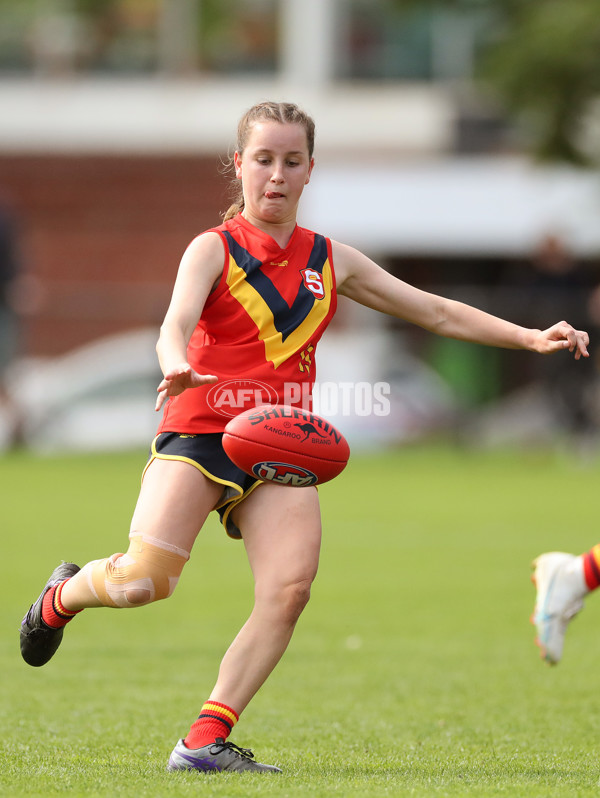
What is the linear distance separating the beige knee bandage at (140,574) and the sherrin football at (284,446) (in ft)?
1.11

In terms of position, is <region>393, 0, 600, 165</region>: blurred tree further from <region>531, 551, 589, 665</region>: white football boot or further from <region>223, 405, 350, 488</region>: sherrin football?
<region>223, 405, 350, 488</region>: sherrin football

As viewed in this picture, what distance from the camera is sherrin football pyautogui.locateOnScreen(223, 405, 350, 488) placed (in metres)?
3.95

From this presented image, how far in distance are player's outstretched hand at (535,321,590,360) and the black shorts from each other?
93cm

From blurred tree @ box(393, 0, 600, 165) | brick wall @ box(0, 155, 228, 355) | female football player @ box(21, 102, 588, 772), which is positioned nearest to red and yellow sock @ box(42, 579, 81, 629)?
female football player @ box(21, 102, 588, 772)

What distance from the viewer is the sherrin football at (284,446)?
13.0ft

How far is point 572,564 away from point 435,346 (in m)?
12.9

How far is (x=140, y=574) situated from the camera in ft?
13.4

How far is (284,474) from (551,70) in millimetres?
11355

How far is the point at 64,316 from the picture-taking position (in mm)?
19016

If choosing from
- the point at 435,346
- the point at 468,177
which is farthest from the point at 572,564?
the point at 468,177

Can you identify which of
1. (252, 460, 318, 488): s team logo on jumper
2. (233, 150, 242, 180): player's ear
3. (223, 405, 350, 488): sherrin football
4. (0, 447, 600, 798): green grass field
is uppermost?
(233, 150, 242, 180): player's ear

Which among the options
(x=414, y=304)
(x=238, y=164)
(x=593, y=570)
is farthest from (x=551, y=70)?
(x=238, y=164)

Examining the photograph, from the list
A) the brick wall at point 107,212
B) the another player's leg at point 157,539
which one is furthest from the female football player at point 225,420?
the brick wall at point 107,212

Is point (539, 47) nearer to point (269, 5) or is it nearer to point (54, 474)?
point (54, 474)
